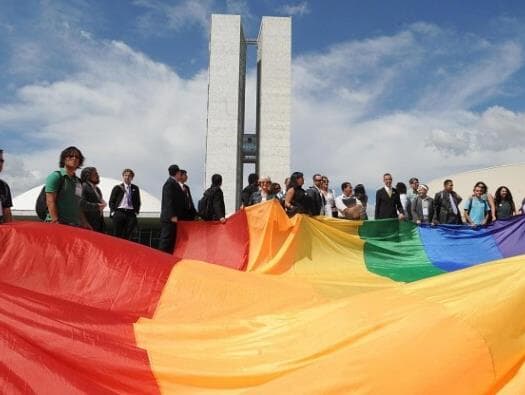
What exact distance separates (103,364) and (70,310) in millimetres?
447

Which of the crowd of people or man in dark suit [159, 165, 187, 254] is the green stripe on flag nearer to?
the crowd of people

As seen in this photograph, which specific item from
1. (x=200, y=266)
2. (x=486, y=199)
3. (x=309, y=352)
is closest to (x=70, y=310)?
(x=309, y=352)

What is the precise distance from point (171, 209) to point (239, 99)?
131 feet

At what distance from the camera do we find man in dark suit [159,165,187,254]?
7727 mm

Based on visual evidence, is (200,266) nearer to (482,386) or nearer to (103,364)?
(103,364)

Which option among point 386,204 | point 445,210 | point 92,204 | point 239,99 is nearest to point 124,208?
point 92,204

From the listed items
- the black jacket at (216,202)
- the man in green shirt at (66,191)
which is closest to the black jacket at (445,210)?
the black jacket at (216,202)

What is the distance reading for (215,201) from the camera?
843cm

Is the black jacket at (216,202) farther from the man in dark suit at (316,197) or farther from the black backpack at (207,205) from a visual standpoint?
the man in dark suit at (316,197)

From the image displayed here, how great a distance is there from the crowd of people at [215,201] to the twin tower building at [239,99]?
3401 centimetres

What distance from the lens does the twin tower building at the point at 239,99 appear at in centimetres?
4503

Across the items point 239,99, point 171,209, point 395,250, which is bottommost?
point 395,250

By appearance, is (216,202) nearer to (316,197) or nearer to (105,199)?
(316,197)

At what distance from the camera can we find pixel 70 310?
272 cm
